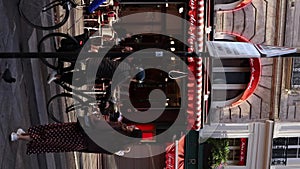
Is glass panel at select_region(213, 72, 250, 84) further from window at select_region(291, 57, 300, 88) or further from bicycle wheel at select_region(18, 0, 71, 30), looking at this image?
bicycle wheel at select_region(18, 0, 71, 30)

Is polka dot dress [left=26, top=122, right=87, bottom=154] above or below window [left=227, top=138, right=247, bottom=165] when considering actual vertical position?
above

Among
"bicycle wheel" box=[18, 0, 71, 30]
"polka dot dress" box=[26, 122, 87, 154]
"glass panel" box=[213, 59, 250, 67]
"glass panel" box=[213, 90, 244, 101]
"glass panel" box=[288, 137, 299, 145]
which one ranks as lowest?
"glass panel" box=[288, 137, 299, 145]

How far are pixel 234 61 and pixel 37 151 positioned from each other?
8.07 meters

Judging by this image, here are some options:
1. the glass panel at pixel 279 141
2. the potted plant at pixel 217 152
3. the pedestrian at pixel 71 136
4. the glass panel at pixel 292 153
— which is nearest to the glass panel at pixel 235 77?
→ the potted plant at pixel 217 152

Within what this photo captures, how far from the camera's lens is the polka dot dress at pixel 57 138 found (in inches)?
312

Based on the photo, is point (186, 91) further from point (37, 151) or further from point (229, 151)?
point (37, 151)

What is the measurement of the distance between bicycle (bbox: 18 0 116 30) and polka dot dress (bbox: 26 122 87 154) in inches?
79.6

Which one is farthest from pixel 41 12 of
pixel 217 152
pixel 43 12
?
pixel 217 152

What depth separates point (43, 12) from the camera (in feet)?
34.8

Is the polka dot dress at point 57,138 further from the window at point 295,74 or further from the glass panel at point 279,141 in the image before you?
the glass panel at point 279,141

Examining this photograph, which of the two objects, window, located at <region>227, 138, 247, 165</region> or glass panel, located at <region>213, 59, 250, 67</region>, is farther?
window, located at <region>227, 138, 247, 165</region>

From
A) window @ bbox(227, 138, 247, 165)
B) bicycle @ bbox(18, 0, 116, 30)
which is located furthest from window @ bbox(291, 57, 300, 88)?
bicycle @ bbox(18, 0, 116, 30)

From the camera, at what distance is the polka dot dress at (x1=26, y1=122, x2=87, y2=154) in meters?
7.93

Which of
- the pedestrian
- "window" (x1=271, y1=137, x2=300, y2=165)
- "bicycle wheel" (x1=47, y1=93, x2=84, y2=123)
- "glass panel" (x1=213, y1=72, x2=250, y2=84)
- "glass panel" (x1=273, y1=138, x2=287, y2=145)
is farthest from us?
"window" (x1=271, y1=137, x2=300, y2=165)
